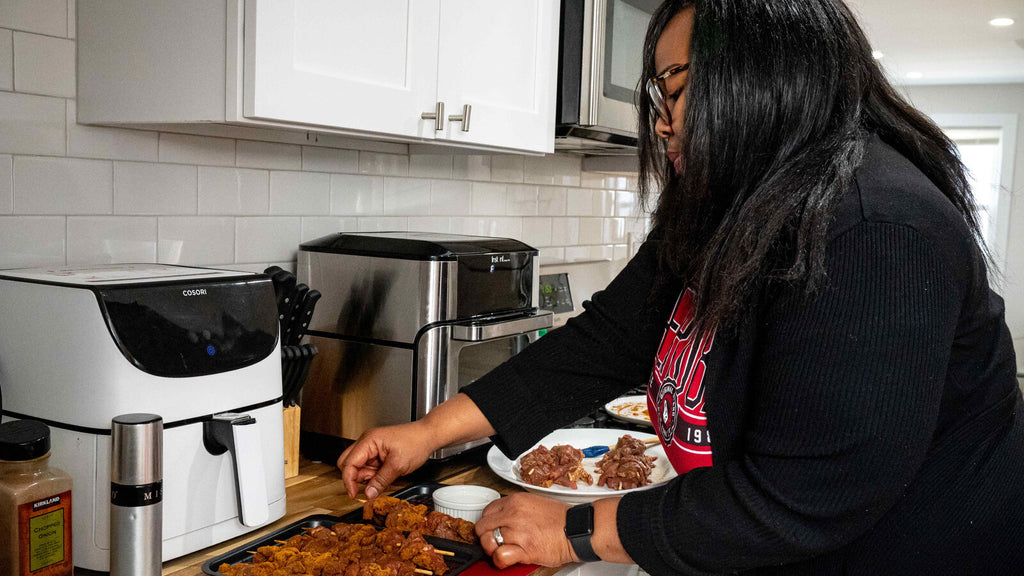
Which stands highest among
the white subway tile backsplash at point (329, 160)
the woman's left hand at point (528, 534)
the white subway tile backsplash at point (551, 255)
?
the white subway tile backsplash at point (329, 160)

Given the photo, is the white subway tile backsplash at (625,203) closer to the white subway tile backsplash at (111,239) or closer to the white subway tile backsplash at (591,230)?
the white subway tile backsplash at (591,230)

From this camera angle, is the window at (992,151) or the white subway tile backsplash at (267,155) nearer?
the white subway tile backsplash at (267,155)

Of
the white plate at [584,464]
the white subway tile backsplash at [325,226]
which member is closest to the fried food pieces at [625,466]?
the white plate at [584,464]

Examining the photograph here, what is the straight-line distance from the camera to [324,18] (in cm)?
125

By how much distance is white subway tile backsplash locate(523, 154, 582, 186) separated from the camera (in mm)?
2443

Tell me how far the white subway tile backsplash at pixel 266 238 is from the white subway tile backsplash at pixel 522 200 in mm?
793

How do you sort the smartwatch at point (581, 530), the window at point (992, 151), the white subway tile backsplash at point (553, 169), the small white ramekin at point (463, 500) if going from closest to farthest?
the smartwatch at point (581, 530) → the small white ramekin at point (463, 500) → the white subway tile backsplash at point (553, 169) → the window at point (992, 151)

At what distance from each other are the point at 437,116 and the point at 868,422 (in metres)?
0.90

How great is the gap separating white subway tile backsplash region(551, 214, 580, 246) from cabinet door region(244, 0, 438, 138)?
1.19 meters

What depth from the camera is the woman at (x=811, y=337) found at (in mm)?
810

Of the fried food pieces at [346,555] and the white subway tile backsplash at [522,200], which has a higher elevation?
Answer: the white subway tile backsplash at [522,200]

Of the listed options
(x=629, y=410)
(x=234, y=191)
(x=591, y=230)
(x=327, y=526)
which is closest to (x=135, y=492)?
(x=327, y=526)

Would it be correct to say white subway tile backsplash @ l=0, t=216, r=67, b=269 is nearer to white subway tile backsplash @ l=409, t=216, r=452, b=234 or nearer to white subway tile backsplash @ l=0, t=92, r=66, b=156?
white subway tile backsplash @ l=0, t=92, r=66, b=156

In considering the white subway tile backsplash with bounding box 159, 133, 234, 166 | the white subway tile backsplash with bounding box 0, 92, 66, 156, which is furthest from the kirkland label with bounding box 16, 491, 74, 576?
the white subway tile backsplash with bounding box 159, 133, 234, 166
